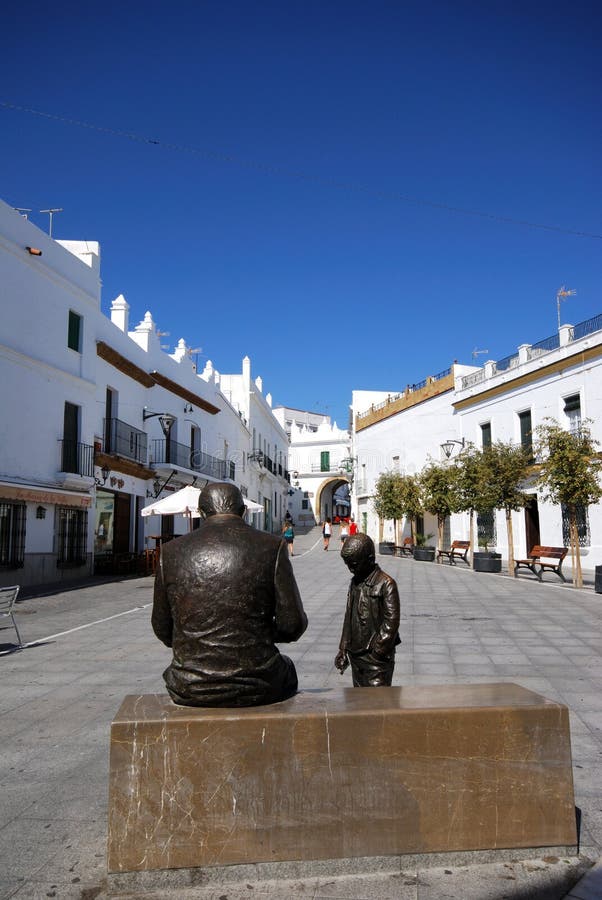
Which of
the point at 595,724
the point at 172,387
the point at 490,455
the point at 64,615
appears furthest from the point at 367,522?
the point at 595,724

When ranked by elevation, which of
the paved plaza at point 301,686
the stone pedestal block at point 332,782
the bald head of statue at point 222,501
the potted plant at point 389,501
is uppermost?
the potted plant at point 389,501

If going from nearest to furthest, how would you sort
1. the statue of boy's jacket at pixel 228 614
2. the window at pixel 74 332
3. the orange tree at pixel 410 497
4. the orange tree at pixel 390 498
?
1. the statue of boy's jacket at pixel 228 614
2. the window at pixel 74 332
3. the orange tree at pixel 410 497
4. the orange tree at pixel 390 498

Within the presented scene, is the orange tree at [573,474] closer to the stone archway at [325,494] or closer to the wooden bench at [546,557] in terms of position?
the wooden bench at [546,557]

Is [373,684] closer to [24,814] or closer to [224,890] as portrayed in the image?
[224,890]

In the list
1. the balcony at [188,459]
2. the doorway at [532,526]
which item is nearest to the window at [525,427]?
the doorway at [532,526]

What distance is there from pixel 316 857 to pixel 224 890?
0.37 metres

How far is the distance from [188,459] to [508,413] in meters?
12.6

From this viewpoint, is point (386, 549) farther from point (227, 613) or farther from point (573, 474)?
point (227, 613)

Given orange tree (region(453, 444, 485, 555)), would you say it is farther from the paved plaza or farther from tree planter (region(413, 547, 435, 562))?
the paved plaza

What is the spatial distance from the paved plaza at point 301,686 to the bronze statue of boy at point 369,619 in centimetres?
116

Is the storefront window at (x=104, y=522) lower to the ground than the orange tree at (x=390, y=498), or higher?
lower

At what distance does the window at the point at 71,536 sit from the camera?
17.8m

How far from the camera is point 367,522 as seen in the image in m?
41.4

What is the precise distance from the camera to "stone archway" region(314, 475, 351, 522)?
60134 millimetres
